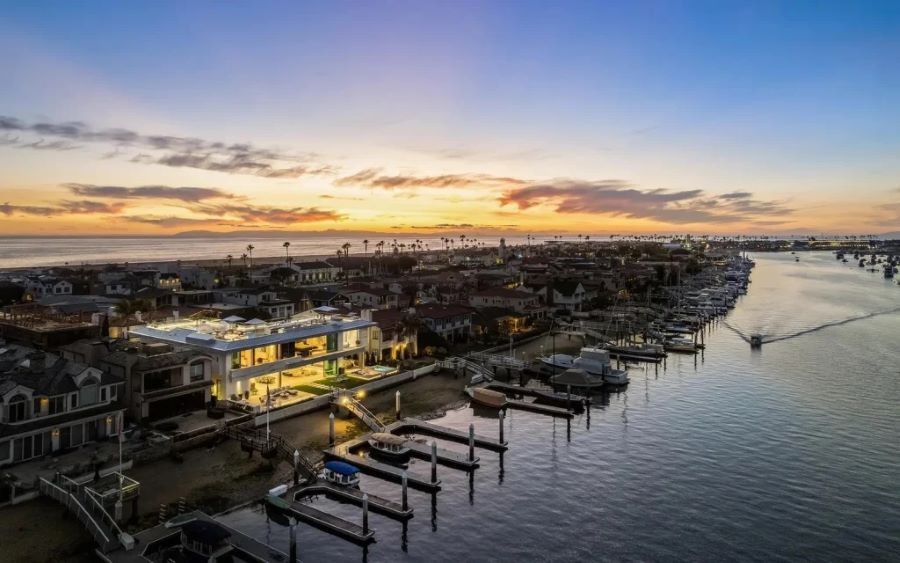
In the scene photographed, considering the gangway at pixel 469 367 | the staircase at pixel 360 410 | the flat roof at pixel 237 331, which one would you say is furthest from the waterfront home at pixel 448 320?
the staircase at pixel 360 410

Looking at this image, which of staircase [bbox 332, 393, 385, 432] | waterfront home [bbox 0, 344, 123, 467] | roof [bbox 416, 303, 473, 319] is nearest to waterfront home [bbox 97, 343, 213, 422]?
waterfront home [bbox 0, 344, 123, 467]

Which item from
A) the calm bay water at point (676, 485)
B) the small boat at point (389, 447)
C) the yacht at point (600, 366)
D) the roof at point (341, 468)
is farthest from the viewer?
the yacht at point (600, 366)

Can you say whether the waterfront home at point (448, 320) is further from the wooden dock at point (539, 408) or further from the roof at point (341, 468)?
the roof at point (341, 468)

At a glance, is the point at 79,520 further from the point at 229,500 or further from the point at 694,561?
Result: the point at 694,561

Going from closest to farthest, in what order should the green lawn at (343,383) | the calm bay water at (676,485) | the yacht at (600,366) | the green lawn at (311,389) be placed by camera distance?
1. the calm bay water at (676,485)
2. the green lawn at (311,389)
3. the green lawn at (343,383)
4. the yacht at (600,366)

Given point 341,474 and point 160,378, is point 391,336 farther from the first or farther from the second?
point 341,474

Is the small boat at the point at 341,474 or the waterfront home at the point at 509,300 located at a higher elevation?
the waterfront home at the point at 509,300

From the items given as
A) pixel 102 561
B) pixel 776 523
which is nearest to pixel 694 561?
pixel 776 523

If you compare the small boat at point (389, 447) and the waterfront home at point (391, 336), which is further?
the waterfront home at point (391, 336)
